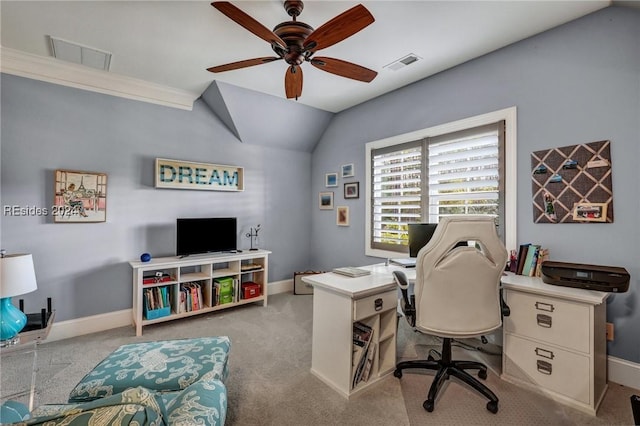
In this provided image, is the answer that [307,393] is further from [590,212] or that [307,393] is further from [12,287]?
[590,212]

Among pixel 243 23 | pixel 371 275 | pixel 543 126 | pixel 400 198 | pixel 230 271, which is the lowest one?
pixel 230 271

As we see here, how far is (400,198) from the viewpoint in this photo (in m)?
3.58

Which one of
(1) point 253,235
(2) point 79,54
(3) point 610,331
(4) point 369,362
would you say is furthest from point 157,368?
(3) point 610,331

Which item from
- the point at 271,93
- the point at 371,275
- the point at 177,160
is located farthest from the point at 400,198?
the point at 177,160

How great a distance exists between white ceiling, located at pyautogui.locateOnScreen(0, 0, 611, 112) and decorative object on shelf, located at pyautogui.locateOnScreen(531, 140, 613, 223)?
1060 mm

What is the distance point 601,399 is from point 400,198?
7.71ft

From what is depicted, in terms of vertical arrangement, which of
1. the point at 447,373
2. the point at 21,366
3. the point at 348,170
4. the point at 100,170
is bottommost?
the point at 21,366

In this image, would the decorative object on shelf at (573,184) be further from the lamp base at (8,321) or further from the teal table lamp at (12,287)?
the lamp base at (8,321)

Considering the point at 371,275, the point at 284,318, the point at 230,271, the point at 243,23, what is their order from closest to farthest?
the point at 243,23, the point at 371,275, the point at 284,318, the point at 230,271

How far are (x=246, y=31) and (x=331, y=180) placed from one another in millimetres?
2471

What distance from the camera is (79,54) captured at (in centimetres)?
272

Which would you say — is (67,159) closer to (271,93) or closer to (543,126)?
(271,93)

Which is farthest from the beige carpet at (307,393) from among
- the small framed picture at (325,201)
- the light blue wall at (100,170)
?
the small framed picture at (325,201)

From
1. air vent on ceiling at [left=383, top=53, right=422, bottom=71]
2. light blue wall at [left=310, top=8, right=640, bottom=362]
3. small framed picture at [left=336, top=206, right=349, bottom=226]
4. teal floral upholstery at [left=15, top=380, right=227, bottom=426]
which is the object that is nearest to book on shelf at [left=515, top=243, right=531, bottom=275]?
light blue wall at [left=310, top=8, right=640, bottom=362]
